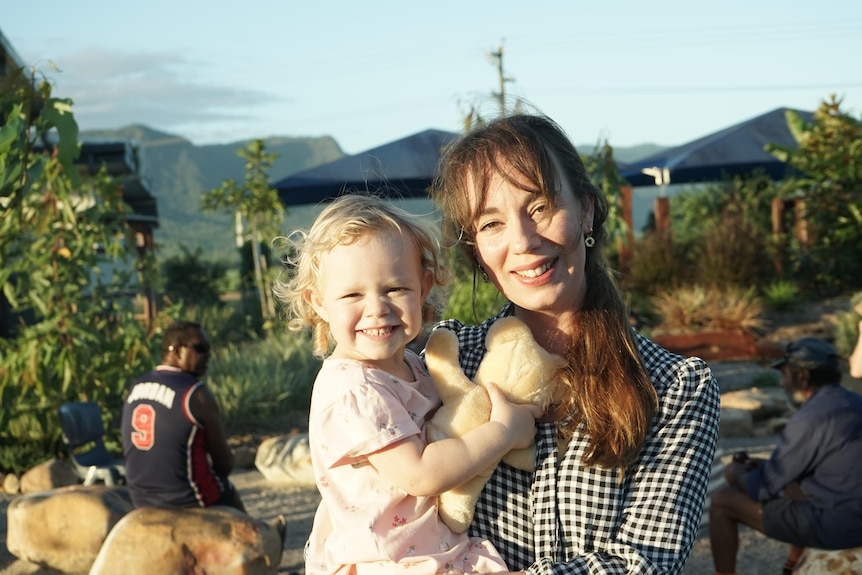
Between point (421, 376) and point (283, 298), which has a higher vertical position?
point (283, 298)

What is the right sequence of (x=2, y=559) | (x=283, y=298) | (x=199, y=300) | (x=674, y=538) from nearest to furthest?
(x=674, y=538), (x=283, y=298), (x=2, y=559), (x=199, y=300)

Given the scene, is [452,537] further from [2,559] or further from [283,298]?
[2,559]

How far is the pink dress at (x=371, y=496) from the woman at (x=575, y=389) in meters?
0.08

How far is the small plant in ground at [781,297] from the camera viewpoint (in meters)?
14.4

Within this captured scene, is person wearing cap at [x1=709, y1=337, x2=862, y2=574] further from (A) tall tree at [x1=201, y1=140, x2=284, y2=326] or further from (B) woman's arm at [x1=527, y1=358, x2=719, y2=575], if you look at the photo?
(A) tall tree at [x1=201, y1=140, x2=284, y2=326]

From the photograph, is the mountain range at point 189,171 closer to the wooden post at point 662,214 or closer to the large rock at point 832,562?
the wooden post at point 662,214

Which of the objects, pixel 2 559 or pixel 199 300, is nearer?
pixel 2 559

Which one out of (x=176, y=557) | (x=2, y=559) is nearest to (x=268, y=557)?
(x=176, y=557)

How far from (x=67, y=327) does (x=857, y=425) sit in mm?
5549

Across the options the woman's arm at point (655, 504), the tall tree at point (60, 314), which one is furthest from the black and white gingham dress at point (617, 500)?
the tall tree at point (60, 314)

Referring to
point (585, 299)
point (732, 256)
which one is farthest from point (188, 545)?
point (732, 256)

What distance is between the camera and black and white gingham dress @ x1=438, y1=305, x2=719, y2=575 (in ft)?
5.90

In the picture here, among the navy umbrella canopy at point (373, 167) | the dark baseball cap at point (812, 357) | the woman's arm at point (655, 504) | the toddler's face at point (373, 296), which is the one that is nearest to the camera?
the woman's arm at point (655, 504)

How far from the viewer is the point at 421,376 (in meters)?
2.10
